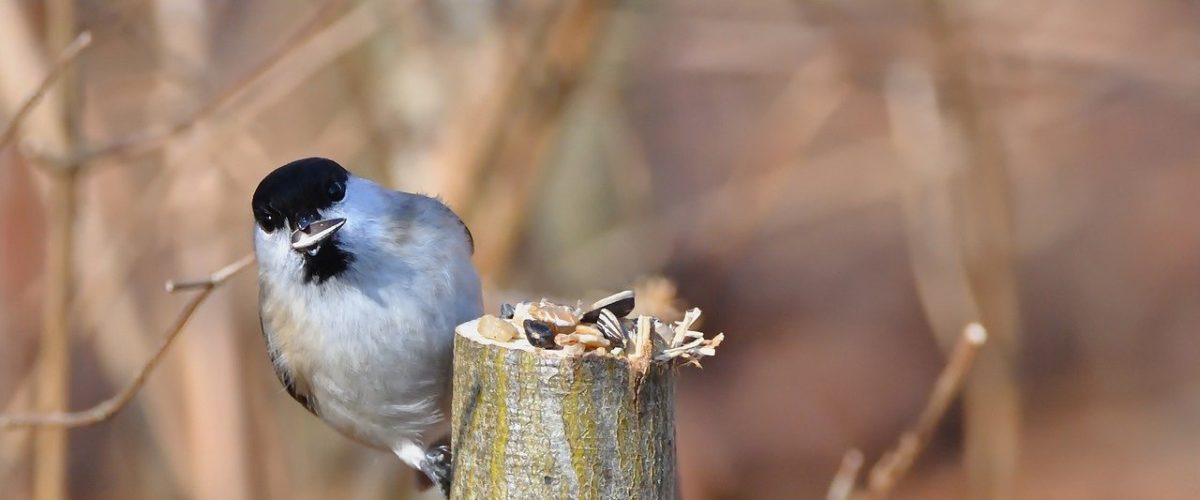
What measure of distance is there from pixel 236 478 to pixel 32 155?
1173 millimetres

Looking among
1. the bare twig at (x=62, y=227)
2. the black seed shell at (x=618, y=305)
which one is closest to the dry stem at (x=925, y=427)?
the black seed shell at (x=618, y=305)

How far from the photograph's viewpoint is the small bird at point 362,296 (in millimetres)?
1930

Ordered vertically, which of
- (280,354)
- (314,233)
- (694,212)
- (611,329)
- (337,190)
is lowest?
(611,329)

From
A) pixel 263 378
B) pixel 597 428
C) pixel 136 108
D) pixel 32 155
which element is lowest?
pixel 597 428

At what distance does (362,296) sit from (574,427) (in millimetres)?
774

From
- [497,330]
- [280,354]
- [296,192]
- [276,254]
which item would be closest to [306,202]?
[296,192]

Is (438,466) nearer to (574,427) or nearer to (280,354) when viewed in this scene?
(280,354)

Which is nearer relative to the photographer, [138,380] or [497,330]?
[497,330]

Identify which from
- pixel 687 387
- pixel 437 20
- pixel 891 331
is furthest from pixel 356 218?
pixel 891 331

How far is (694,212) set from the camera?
5.06 meters

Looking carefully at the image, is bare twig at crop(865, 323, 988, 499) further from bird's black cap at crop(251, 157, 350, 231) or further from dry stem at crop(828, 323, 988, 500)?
bird's black cap at crop(251, 157, 350, 231)

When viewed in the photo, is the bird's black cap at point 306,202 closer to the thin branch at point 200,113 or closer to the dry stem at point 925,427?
the thin branch at point 200,113

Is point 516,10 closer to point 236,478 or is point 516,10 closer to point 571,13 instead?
point 571,13

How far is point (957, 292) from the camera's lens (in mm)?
3863
